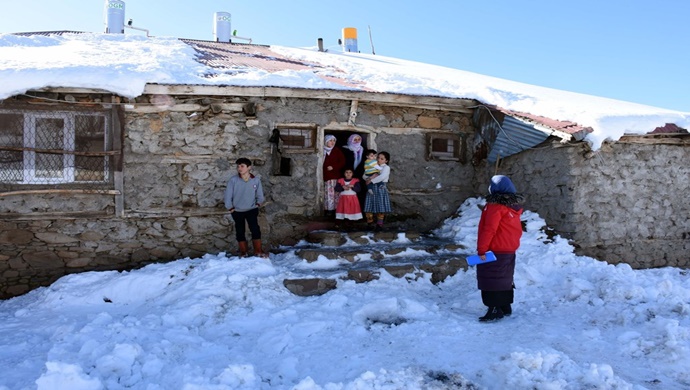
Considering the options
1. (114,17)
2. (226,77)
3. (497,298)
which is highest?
(114,17)

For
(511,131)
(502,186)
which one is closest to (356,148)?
(511,131)

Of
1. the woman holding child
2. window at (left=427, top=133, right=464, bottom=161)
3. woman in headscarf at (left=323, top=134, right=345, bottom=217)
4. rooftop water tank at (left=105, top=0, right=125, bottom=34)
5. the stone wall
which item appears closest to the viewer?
the stone wall

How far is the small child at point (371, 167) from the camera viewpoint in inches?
288

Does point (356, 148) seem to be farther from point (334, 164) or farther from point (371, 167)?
point (371, 167)

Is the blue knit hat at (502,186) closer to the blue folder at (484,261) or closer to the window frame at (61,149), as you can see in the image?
the blue folder at (484,261)

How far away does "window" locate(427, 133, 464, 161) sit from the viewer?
8008 millimetres

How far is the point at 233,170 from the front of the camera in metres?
6.85

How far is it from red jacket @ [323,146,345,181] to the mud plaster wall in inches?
12.2

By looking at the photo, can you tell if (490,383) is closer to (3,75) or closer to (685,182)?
(685,182)

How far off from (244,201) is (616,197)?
549cm

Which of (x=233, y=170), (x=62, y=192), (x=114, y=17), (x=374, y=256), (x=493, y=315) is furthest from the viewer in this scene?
(x=114, y=17)

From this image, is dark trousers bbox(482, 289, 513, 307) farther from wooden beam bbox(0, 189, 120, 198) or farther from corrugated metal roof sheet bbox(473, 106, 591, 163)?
wooden beam bbox(0, 189, 120, 198)

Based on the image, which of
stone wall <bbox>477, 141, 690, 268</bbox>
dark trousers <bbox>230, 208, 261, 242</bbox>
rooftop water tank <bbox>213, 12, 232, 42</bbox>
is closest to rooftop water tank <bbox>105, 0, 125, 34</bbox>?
rooftop water tank <bbox>213, 12, 232, 42</bbox>

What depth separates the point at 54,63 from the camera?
20.8 feet
